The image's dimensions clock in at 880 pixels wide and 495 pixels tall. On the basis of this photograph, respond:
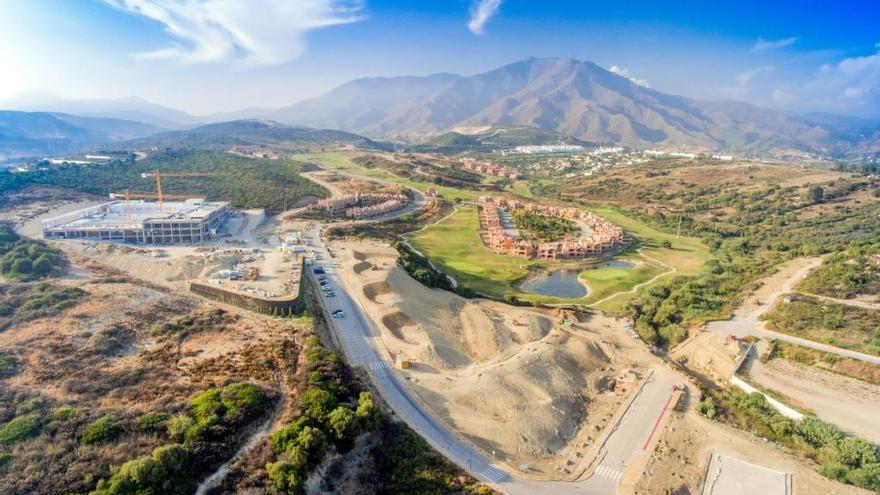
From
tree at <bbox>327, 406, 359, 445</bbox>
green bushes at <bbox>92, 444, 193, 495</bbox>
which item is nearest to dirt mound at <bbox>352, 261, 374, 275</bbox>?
tree at <bbox>327, 406, 359, 445</bbox>

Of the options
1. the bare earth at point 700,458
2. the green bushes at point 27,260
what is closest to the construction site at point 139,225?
the green bushes at point 27,260

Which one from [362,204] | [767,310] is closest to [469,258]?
[362,204]

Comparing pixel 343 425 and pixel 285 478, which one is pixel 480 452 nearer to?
pixel 343 425

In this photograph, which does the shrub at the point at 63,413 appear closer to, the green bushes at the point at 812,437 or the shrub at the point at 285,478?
the shrub at the point at 285,478

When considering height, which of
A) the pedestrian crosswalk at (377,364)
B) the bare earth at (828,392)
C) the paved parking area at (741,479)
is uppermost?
the pedestrian crosswalk at (377,364)

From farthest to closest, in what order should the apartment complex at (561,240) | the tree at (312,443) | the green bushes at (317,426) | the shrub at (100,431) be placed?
the apartment complex at (561,240), the tree at (312,443), the shrub at (100,431), the green bushes at (317,426)

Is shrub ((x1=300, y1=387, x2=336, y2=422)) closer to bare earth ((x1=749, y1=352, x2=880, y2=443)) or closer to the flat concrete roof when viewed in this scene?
bare earth ((x1=749, y1=352, x2=880, y2=443))
